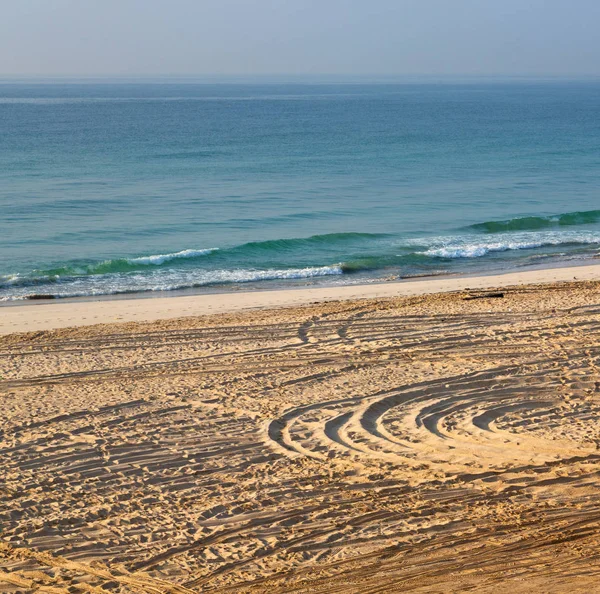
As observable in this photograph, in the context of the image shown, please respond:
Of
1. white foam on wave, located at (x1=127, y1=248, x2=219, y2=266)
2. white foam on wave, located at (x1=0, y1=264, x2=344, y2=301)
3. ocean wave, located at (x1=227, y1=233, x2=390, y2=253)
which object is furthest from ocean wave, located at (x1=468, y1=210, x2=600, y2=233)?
white foam on wave, located at (x1=127, y1=248, x2=219, y2=266)

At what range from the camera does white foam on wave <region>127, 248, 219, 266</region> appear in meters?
20.5

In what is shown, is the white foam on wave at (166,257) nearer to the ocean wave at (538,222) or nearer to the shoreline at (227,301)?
the shoreline at (227,301)

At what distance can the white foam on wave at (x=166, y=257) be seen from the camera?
67.4 feet

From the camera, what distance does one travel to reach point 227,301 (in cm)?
1667

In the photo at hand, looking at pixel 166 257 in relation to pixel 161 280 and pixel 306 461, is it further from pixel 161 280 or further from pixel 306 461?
pixel 306 461

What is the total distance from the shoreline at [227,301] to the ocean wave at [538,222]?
5.91 metres

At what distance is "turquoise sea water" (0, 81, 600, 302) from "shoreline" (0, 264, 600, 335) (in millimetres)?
1274

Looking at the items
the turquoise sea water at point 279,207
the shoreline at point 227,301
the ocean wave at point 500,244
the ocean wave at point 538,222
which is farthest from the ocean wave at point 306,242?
the shoreline at point 227,301

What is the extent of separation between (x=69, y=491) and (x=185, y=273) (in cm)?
1293

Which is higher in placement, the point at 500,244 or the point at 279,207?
the point at 279,207

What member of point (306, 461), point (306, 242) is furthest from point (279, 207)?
point (306, 461)

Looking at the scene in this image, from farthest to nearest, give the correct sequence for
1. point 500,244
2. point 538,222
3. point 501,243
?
point 538,222 < point 501,243 < point 500,244

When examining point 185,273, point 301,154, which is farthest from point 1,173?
point 185,273

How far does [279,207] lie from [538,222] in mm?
8556
